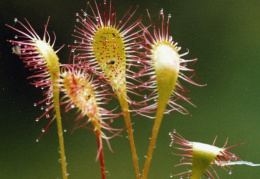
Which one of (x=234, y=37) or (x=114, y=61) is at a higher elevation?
(x=234, y=37)

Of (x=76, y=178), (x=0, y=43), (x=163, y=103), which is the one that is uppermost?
(x=0, y=43)

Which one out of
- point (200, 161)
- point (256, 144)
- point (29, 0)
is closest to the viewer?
point (200, 161)

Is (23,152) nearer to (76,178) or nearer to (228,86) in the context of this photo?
(76,178)

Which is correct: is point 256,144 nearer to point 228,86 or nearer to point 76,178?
point 228,86

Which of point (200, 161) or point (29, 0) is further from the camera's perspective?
point (29, 0)

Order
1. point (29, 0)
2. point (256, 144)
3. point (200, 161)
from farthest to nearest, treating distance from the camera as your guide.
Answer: point (256, 144) < point (29, 0) < point (200, 161)

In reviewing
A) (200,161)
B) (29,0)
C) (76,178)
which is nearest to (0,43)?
(29,0)

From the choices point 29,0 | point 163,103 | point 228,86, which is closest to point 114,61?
point 163,103
